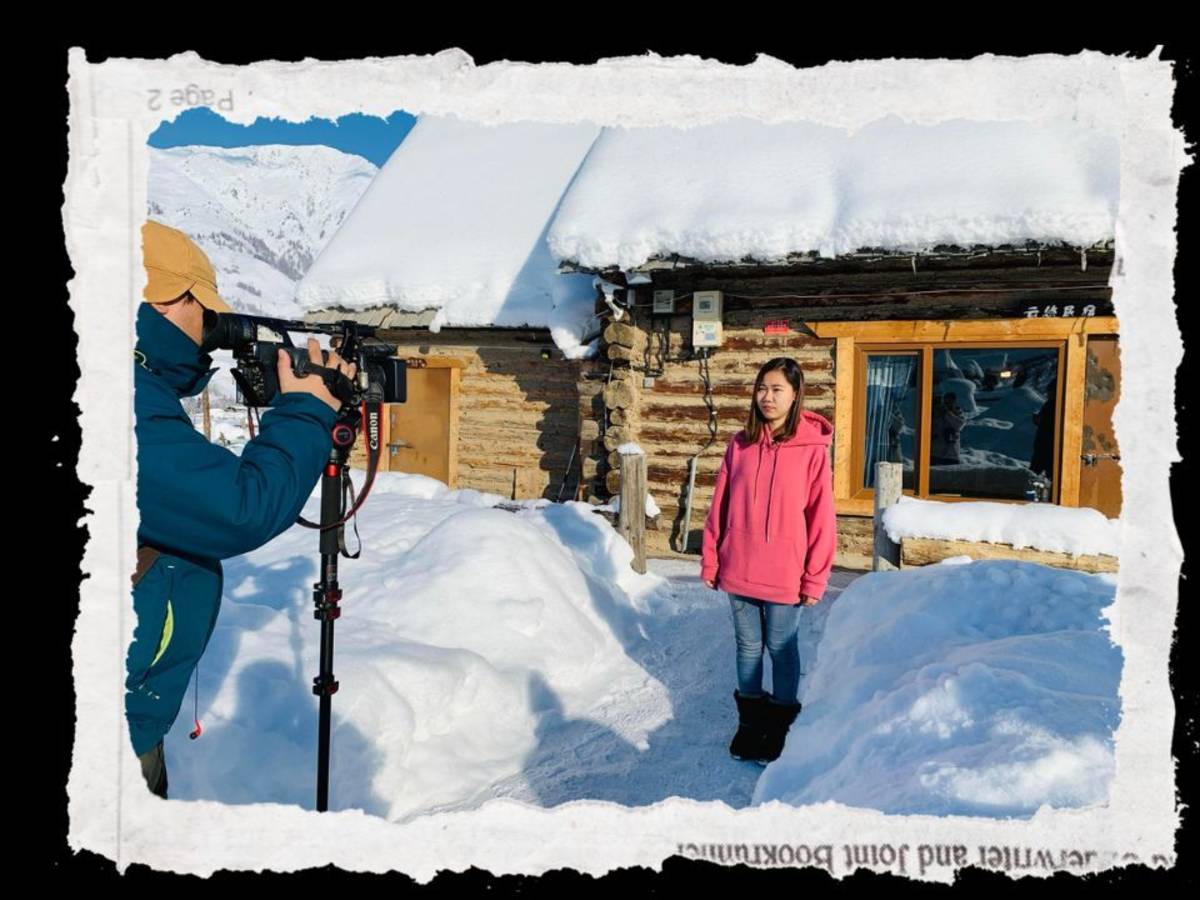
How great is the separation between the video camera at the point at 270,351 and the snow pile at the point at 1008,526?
3774mm

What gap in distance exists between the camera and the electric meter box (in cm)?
684

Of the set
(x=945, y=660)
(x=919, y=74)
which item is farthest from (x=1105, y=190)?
(x=919, y=74)

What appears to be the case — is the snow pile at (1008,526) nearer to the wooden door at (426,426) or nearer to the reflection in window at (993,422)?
the reflection in window at (993,422)

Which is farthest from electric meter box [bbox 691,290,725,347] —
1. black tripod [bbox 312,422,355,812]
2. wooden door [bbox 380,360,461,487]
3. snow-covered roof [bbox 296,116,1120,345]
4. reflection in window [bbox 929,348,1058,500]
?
black tripod [bbox 312,422,355,812]

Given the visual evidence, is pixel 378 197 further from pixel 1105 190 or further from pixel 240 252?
pixel 240 252

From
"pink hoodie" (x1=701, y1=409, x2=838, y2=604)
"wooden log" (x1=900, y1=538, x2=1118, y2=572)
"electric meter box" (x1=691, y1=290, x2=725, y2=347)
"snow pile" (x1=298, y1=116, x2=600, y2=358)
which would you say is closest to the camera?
"pink hoodie" (x1=701, y1=409, x2=838, y2=604)

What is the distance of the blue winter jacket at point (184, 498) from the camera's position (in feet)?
4.23

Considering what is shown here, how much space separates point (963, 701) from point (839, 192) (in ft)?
17.1

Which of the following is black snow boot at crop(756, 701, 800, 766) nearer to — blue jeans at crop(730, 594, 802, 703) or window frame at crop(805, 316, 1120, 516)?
blue jeans at crop(730, 594, 802, 703)

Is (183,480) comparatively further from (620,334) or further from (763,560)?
(620,334)

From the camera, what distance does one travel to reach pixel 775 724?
10.6 feet

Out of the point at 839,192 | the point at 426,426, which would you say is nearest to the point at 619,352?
the point at 839,192

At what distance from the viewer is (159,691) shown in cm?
149

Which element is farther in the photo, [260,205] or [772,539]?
[260,205]
